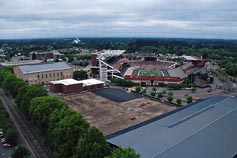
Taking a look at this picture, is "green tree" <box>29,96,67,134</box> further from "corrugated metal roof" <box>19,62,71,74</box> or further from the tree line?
"corrugated metal roof" <box>19,62,71,74</box>

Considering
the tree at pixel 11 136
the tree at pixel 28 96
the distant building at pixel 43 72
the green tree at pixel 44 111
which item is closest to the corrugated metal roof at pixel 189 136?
the green tree at pixel 44 111

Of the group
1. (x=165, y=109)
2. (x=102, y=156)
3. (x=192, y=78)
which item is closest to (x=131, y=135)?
(x=102, y=156)

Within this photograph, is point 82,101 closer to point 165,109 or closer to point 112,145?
point 165,109

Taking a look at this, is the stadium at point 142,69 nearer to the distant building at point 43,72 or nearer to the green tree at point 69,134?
the distant building at point 43,72

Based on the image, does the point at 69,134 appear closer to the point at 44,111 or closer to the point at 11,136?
the point at 44,111

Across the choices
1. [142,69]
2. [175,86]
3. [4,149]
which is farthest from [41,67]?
[4,149]

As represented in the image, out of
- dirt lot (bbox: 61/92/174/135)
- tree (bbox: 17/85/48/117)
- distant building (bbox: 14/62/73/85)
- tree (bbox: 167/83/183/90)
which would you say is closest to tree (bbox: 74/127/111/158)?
dirt lot (bbox: 61/92/174/135)
